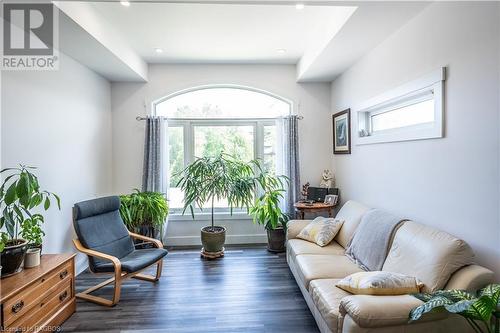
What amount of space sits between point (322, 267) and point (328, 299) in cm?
55

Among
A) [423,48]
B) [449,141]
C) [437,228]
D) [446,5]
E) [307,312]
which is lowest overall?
[307,312]

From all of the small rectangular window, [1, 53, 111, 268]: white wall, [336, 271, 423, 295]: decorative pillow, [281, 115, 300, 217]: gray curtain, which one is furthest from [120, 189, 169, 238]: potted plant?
the small rectangular window

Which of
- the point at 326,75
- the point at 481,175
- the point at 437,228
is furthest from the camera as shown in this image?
the point at 326,75

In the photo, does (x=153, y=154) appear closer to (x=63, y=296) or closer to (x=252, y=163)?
(x=252, y=163)

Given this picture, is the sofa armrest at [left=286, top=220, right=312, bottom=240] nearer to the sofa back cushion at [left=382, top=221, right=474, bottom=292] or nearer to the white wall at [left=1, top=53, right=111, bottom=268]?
the sofa back cushion at [left=382, top=221, right=474, bottom=292]

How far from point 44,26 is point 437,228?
148 inches

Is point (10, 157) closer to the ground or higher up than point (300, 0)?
closer to the ground

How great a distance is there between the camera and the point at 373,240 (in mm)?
2561

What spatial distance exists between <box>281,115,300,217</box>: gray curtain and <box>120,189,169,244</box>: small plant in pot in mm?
1909

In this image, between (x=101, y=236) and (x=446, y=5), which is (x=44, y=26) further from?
(x=446, y=5)

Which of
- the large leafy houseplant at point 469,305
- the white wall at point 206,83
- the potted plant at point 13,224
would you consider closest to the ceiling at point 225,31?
the white wall at point 206,83

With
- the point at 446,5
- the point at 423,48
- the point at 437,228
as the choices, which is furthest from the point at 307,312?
the point at 446,5

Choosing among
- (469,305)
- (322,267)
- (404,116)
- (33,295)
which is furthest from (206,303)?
(404,116)

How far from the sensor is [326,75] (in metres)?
4.27
